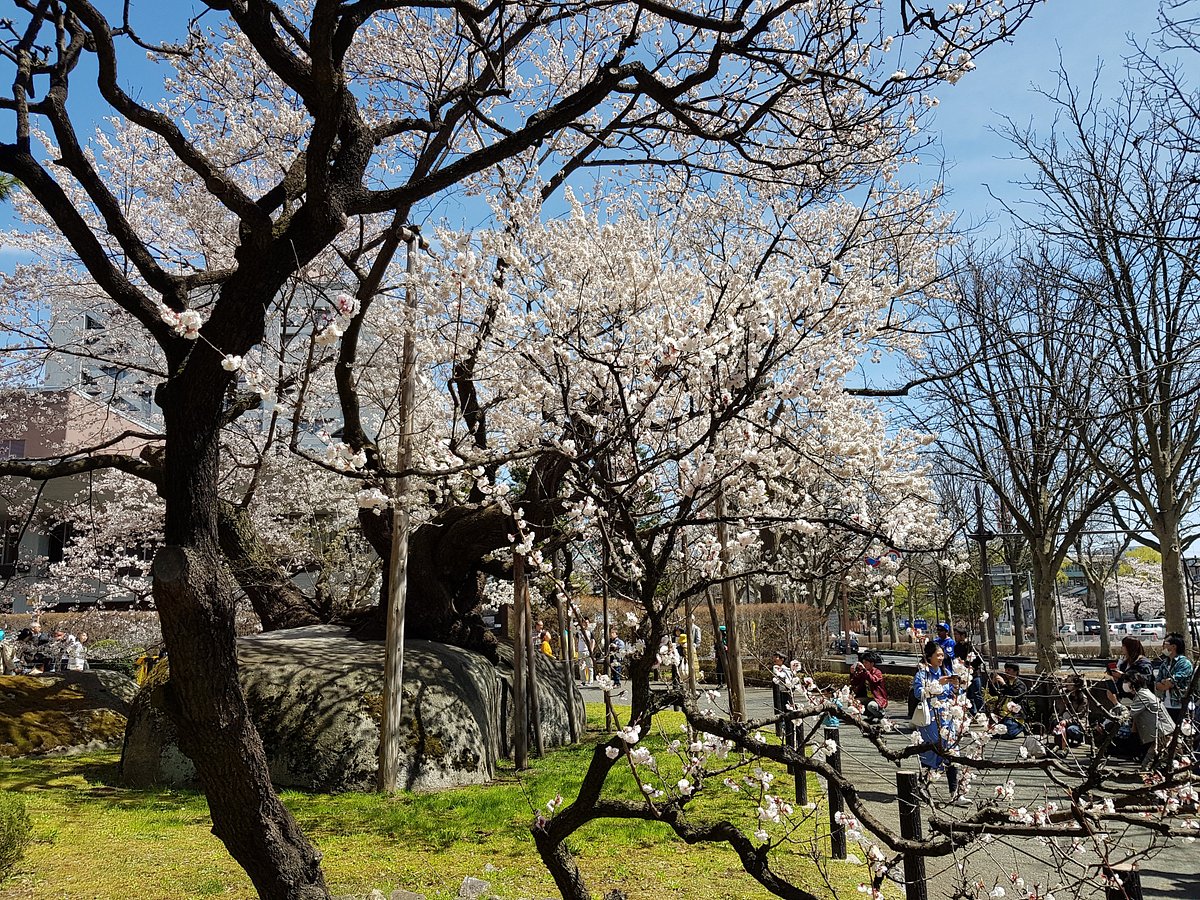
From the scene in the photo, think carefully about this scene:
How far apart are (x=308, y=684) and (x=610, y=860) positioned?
3.94 m

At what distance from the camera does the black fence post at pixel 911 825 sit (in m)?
4.07

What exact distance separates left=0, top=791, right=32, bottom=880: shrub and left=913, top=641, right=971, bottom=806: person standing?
5.47 metres

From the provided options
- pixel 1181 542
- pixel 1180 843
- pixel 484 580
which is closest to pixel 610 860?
pixel 1180 843

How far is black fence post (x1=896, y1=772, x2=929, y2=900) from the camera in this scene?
407cm

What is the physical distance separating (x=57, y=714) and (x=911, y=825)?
11.1 meters

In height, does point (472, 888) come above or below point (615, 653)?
below

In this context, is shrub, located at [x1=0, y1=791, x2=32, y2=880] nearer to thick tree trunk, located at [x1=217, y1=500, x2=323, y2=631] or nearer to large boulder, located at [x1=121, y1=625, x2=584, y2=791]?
large boulder, located at [x1=121, y1=625, x2=584, y2=791]

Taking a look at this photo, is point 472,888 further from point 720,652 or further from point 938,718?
point 720,652

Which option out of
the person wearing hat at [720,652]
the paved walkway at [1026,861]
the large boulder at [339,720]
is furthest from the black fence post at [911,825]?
the large boulder at [339,720]

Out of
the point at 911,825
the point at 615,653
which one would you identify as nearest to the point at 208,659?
the point at 615,653

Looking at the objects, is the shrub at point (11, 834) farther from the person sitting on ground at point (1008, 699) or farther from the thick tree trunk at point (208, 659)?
the person sitting on ground at point (1008, 699)

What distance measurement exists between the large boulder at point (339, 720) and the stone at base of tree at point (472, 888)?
3014mm

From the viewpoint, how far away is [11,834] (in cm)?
498

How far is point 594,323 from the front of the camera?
811 cm
